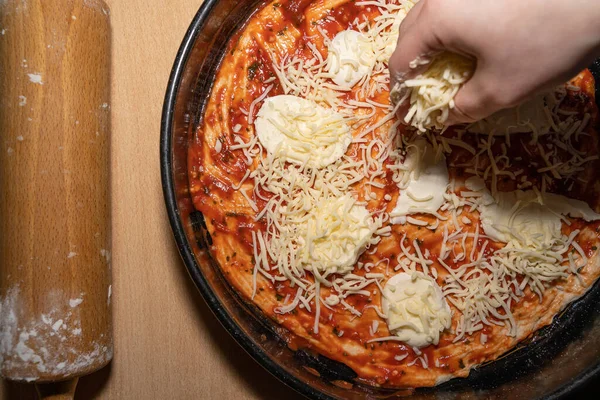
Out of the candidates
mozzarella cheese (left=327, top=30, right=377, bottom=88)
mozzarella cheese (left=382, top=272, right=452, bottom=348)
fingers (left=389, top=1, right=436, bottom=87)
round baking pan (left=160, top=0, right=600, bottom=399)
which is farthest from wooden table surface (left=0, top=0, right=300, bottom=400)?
fingers (left=389, top=1, right=436, bottom=87)

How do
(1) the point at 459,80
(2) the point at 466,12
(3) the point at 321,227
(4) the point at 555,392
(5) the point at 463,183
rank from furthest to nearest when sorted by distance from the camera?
1. (5) the point at 463,183
2. (3) the point at 321,227
3. (4) the point at 555,392
4. (1) the point at 459,80
5. (2) the point at 466,12

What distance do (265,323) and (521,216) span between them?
3.20 feet

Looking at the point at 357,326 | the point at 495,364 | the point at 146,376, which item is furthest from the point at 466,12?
the point at 146,376

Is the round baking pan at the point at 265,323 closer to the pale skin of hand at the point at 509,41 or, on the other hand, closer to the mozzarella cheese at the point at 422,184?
the mozzarella cheese at the point at 422,184

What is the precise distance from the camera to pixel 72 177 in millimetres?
1809

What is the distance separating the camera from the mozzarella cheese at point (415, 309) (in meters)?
1.79

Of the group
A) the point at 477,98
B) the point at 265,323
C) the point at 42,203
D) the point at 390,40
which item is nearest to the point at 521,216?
the point at 477,98

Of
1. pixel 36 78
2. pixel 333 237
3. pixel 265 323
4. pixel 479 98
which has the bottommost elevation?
pixel 265 323

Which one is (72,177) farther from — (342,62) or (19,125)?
(342,62)

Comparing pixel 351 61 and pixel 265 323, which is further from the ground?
pixel 351 61

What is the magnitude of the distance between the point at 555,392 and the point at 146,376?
4.64 feet

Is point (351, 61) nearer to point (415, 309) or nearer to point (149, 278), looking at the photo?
point (415, 309)

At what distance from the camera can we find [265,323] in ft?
6.22

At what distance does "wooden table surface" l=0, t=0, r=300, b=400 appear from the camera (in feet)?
6.55
